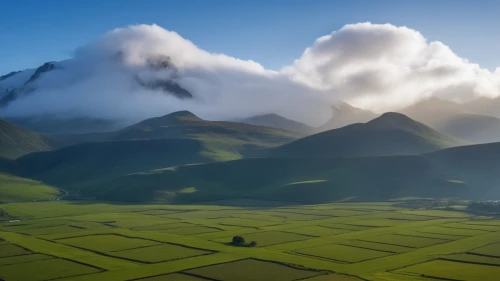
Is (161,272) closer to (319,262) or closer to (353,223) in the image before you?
(319,262)

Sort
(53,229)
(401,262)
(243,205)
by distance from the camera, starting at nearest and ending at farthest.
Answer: (401,262) → (53,229) → (243,205)

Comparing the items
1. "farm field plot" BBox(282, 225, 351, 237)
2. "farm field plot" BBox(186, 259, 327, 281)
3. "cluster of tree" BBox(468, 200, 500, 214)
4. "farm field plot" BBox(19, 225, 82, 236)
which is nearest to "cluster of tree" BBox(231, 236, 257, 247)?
"farm field plot" BBox(186, 259, 327, 281)

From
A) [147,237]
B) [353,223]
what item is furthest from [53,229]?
[353,223]

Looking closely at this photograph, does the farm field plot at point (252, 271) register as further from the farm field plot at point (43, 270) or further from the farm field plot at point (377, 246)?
the farm field plot at point (377, 246)

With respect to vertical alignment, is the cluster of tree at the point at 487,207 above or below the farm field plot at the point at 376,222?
above

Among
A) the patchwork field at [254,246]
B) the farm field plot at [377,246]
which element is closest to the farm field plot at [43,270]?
the patchwork field at [254,246]
